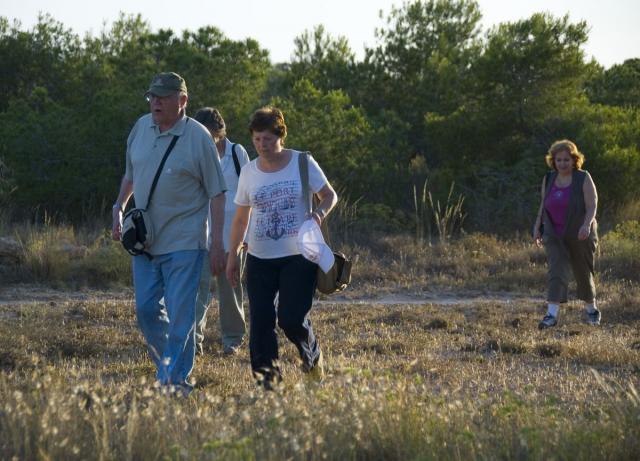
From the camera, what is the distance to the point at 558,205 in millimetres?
11062

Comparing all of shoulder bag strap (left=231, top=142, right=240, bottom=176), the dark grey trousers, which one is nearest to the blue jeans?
shoulder bag strap (left=231, top=142, right=240, bottom=176)

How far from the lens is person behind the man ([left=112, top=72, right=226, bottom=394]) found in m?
7.00

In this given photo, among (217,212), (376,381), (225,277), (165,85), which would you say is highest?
(165,85)

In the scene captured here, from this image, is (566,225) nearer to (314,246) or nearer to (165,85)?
(314,246)

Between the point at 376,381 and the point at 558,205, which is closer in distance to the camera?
the point at 376,381

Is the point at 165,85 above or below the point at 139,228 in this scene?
above

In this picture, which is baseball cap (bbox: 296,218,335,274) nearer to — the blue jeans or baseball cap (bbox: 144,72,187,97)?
the blue jeans

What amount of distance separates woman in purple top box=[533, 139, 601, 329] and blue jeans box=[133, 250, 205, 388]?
15.6ft

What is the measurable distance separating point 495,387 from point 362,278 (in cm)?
773

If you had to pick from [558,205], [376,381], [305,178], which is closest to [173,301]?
[305,178]

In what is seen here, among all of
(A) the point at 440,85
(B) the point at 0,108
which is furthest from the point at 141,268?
(B) the point at 0,108

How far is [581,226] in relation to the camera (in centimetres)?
1106

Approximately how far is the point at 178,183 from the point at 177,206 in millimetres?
132

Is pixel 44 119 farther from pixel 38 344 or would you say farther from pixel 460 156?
pixel 38 344
